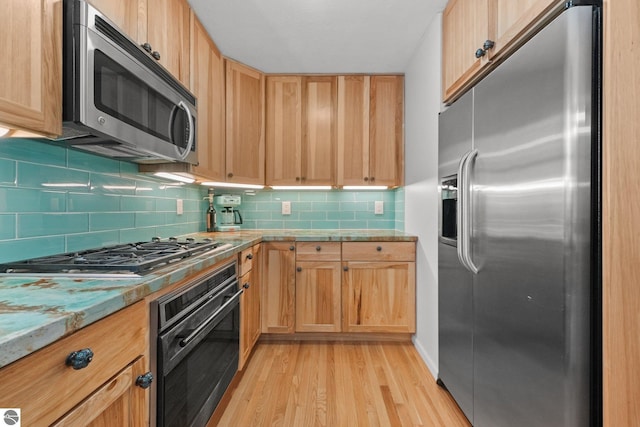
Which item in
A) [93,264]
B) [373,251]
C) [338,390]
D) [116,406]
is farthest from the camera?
[373,251]

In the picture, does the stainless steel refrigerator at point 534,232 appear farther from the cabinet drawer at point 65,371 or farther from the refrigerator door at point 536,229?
the cabinet drawer at point 65,371

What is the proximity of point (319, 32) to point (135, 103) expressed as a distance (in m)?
1.44

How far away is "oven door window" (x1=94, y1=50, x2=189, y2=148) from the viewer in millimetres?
1076

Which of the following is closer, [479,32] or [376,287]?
[479,32]

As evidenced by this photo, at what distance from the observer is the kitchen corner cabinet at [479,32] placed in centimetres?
116

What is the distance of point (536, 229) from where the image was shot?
1052 millimetres

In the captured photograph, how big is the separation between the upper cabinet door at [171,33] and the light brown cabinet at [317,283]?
1.46 metres

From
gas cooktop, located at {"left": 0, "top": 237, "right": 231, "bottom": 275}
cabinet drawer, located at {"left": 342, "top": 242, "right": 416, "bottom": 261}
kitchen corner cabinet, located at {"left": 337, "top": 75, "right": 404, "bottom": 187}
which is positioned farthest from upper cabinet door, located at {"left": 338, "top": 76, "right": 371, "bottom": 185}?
gas cooktop, located at {"left": 0, "top": 237, "right": 231, "bottom": 275}

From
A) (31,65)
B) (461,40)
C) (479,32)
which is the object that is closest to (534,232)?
(479,32)

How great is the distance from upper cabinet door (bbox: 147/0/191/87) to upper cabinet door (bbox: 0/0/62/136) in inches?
24.3

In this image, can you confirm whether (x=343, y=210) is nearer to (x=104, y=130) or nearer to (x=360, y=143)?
(x=360, y=143)

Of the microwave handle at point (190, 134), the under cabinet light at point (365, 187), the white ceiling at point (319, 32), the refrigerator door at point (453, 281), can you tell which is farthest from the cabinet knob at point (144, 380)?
the under cabinet light at point (365, 187)

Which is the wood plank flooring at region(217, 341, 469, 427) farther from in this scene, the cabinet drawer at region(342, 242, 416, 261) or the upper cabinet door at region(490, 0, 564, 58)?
the upper cabinet door at region(490, 0, 564, 58)

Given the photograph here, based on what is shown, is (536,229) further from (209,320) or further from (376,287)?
(376,287)
